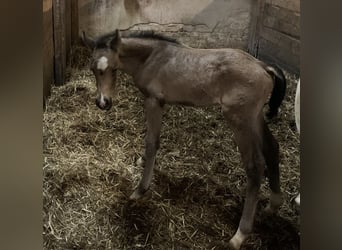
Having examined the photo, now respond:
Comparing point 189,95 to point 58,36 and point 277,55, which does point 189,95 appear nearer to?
point 277,55

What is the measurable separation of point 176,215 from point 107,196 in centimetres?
18

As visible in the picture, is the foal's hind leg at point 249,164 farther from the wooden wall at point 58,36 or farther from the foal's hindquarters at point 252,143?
the wooden wall at point 58,36

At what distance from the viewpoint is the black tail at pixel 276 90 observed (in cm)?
122

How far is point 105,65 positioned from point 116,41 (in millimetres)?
66

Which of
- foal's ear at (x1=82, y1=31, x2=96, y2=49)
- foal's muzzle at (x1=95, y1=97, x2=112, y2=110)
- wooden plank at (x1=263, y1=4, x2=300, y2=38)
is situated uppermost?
wooden plank at (x1=263, y1=4, x2=300, y2=38)

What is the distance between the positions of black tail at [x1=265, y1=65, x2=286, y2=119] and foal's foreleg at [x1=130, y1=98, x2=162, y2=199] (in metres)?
0.28

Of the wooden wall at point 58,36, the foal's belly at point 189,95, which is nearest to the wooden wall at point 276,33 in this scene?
the foal's belly at point 189,95

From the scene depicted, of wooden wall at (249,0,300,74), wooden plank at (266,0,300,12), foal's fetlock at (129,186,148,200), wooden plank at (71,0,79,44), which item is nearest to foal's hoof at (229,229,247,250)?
foal's fetlock at (129,186,148,200)

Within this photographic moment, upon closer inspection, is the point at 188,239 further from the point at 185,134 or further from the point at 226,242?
the point at 185,134

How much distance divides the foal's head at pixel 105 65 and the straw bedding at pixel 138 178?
0.03 m

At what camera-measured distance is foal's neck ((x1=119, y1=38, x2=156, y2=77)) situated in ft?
4.19

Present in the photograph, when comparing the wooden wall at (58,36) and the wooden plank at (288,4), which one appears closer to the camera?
the wooden plank at (288,4)

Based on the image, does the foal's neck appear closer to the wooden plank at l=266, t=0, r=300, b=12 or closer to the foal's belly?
the foal's belly
